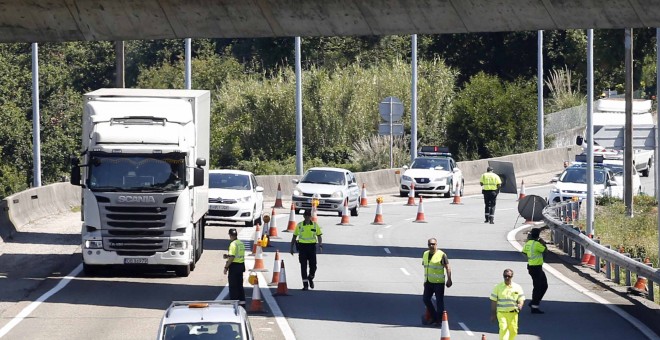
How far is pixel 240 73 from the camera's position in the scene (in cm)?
8300

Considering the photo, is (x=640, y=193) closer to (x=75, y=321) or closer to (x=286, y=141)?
(x=286, y=141)

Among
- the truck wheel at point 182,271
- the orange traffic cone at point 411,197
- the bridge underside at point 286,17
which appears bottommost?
the truck wheel at point 182,271

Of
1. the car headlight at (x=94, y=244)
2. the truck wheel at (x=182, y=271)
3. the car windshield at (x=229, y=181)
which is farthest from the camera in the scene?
the car windshield at (x=229, y=181)

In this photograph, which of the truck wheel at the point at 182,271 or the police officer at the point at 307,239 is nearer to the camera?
the police officer at the point at 307,239

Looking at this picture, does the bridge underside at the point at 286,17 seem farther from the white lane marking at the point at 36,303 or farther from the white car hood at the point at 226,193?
the white car hood at the point at 226,193

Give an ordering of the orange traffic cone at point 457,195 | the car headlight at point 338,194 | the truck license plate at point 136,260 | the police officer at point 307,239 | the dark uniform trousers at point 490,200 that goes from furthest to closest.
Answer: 1. the orange traffic cone at point 457,195
2. the car headlight at point 338,194
3. the dark uniform trousers at point 490,200
4. the truck license plate at point 136,260
5. the police officer at point 307,239

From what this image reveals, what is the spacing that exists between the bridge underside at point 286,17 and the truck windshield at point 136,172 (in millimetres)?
2661

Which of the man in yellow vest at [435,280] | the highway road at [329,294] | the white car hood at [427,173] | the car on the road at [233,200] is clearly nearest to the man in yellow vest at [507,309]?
the highway road at [329,294]

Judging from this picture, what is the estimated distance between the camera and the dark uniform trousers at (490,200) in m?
40.2

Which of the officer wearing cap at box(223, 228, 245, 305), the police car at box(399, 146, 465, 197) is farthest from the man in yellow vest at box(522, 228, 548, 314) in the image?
the police car at box(399, 146, 465, 197)

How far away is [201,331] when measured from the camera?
1458 centimetres

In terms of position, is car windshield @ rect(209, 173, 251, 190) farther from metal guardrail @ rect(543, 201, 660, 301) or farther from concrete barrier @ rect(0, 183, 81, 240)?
metal guardrail @ rect(543, 201, 660, 301)

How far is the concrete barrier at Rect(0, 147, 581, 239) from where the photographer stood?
34.9 metres

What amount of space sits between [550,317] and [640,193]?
28.6 m
